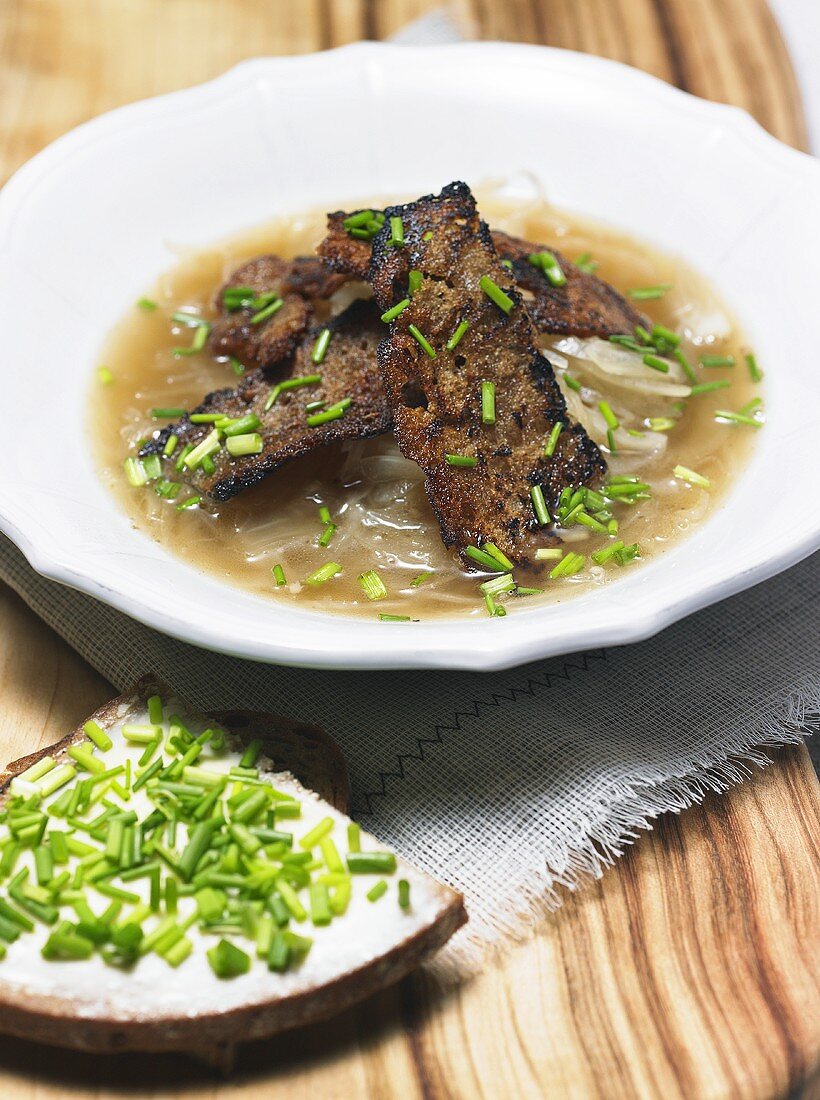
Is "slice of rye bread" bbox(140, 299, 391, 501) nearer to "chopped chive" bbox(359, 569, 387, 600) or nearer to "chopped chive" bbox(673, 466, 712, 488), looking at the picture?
"chopped chive" bbox(359, 569, 387, 600)

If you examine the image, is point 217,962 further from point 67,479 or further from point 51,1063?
point 67,479

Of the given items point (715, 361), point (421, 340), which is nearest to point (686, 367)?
point (715, 361)

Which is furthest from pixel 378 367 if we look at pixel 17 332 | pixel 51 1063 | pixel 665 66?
pixel 665 66

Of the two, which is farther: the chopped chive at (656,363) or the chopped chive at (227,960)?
the chopped chive at (656,363)

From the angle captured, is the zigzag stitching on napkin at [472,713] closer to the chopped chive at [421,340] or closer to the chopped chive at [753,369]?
the chopped chive at [421,340]

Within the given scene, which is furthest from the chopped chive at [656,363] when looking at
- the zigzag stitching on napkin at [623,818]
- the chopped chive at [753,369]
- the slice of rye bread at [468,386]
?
the zigzag stitching on napkin at [623,818]

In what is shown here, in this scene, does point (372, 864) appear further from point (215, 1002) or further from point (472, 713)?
point (472, 713)

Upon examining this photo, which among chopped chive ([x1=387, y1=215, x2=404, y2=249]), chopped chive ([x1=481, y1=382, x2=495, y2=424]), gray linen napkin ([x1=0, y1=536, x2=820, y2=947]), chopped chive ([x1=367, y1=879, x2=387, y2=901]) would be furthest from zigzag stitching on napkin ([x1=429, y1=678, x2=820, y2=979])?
chopped chive ([x1=387, y1=215, x2=404, y2=249])
